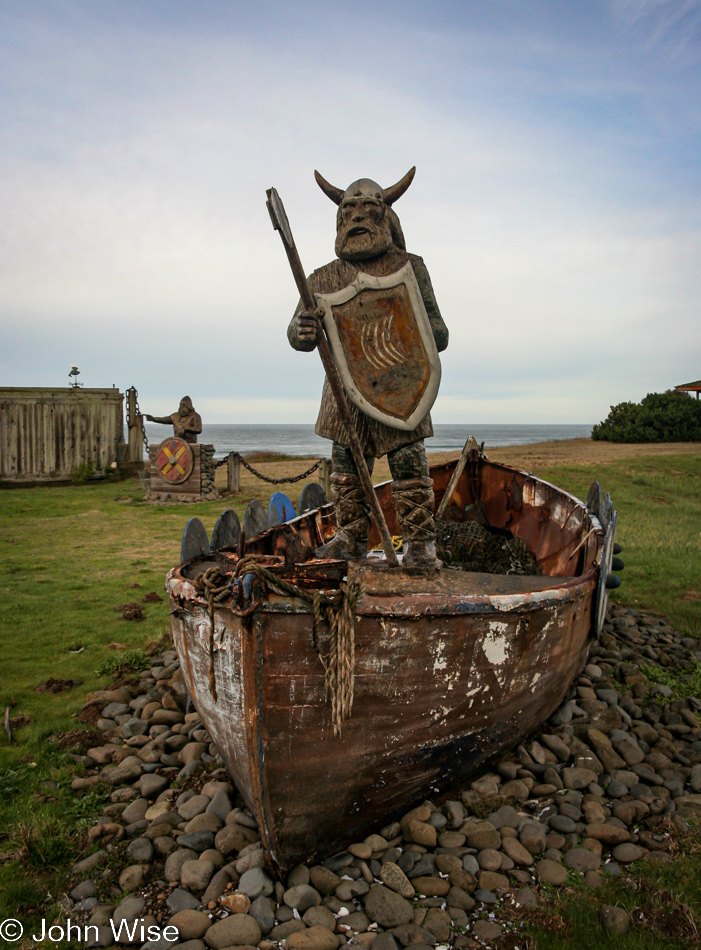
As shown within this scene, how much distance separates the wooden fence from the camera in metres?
14.7

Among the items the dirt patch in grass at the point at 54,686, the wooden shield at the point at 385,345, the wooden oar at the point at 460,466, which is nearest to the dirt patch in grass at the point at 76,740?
the dirt patch in grass at the point at 54,686

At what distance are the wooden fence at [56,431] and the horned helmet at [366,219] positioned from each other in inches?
551

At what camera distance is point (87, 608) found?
5.43m

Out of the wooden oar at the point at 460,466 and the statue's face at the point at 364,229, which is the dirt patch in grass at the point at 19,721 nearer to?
the statue's face at the point at 364,229

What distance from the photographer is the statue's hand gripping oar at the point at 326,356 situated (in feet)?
7.20

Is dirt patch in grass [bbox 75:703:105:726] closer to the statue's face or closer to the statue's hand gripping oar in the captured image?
the statue's hand gripping oar

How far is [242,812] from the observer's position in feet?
8.70

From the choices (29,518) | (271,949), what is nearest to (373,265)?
(271,949)

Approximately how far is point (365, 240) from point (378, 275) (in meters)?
0.17

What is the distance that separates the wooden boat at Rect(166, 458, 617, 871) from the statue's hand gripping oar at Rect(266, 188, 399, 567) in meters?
0.38

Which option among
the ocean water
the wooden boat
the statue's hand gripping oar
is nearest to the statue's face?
the statue's hand gripping oar

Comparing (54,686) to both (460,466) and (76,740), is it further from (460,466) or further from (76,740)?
(460,466)

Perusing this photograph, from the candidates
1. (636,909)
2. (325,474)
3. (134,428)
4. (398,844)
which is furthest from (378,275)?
(134,428)

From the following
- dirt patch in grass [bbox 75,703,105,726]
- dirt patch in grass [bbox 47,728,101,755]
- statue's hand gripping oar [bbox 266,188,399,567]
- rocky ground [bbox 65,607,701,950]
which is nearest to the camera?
rocky ground [bbox 65,607,701,950]
